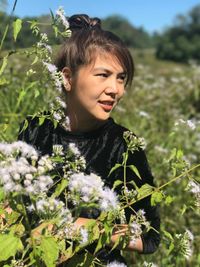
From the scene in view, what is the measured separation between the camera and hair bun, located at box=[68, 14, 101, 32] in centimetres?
217

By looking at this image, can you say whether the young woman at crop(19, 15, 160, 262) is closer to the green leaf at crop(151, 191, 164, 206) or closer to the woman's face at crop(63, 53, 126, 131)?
the woman's face at crop(63, 53, 126, 131)

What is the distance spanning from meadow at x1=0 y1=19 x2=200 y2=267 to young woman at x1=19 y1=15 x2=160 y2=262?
3.7 inches

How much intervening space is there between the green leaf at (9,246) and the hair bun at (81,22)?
→ 1.08 m

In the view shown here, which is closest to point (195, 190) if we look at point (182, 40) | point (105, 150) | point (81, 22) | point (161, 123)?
point (105, 150)

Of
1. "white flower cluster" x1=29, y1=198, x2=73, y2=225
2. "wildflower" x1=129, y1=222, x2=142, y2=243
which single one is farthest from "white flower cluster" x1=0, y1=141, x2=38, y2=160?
"wildflower" x1=129, y1=222, x2=142, y2=243

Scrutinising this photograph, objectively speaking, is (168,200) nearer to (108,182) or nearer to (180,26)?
(108,182)

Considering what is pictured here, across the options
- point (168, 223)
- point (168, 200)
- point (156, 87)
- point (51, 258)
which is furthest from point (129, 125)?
point (51, 258)

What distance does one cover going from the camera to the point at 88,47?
203 cm

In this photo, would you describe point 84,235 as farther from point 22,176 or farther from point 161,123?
point 161,123

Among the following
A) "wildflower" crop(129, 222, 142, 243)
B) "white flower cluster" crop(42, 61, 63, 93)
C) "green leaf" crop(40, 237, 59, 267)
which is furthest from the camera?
"white flower cluster" crop(42, 61, 63, 93)

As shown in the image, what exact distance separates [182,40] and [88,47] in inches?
2801

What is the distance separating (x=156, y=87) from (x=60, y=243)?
277 inches

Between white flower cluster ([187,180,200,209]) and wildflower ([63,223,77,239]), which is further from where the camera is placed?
white flower cluster ([187,180,200,209])

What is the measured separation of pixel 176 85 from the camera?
8914mm
